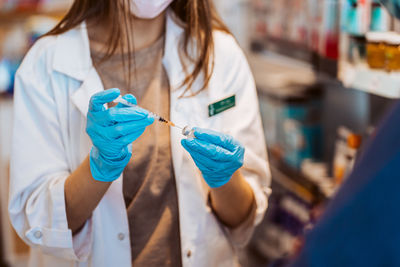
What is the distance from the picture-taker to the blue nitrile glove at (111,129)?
1206 mm

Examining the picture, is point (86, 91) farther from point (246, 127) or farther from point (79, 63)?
point (246, 127)

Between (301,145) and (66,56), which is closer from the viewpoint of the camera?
(66,56)

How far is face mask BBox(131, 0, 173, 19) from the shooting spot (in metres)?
1.35

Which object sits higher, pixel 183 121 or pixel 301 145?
pixel 183 121

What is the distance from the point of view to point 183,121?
1448mm

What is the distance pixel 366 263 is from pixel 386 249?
0.10 feet

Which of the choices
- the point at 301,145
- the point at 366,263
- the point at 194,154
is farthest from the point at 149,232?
the point at 301,145

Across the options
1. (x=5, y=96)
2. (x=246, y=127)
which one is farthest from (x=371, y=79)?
(x=5, y=96)

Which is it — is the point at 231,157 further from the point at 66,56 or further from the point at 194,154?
the point at 66,56

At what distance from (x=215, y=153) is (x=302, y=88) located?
149cm

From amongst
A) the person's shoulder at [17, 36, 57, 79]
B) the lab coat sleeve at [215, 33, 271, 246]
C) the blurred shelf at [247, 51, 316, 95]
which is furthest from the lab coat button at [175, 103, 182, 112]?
the blurred shelf at [247, 51, 316, 95]

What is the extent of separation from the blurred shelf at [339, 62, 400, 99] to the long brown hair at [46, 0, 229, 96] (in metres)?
0.46

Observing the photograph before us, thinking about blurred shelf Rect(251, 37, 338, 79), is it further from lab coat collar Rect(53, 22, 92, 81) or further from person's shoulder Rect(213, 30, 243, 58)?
lab coat collar Rect(53, 22, 92, 81)

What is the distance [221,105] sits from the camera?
4.92ft
